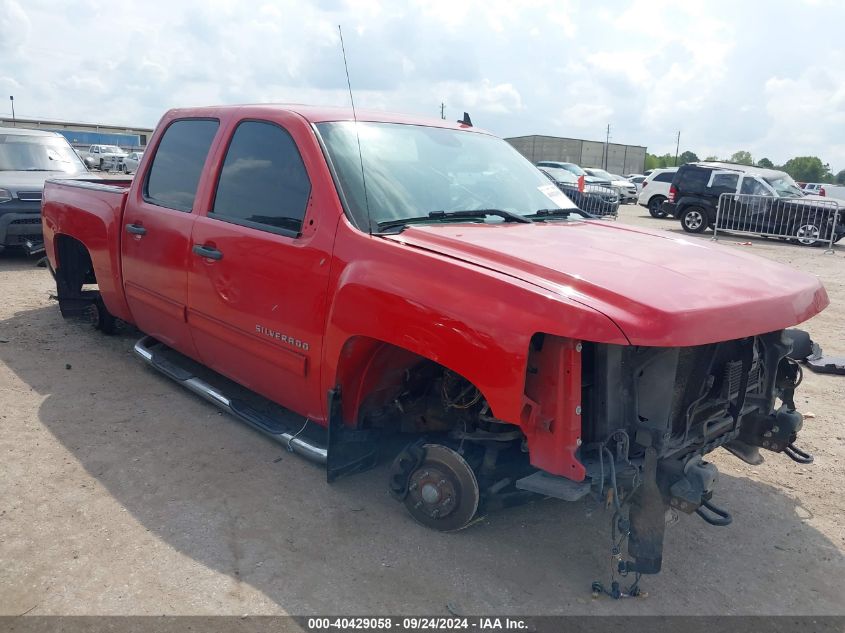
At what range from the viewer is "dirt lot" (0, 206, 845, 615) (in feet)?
9.29

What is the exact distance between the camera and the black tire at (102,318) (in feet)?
19.6

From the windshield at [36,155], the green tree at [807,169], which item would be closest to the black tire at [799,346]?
the windshield at [36,155]

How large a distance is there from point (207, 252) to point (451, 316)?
5.90 feet

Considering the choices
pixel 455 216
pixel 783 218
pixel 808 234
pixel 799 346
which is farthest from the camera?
pixel 783 218

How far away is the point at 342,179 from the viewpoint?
11.2 feet

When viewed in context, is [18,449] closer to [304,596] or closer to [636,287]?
[304,596]

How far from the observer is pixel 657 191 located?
22.6 metres

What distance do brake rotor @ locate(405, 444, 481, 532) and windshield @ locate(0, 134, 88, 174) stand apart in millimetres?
9217

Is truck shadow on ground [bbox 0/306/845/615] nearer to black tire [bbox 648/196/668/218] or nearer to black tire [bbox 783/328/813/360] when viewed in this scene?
black tire [bbox 783/328/813/360]

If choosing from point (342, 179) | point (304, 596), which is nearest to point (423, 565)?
point (304, 596)

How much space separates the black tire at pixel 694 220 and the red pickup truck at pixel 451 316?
1533 cm

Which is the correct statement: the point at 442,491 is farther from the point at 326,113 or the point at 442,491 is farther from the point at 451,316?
the point at 326,113

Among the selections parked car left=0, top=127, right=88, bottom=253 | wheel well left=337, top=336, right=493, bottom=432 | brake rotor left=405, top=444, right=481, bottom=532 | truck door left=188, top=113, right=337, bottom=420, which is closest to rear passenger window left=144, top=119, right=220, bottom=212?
truck door left=188, top=113, right=337, bottom=420

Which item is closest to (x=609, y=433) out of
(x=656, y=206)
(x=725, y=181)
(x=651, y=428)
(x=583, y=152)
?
(x=651, y=428)
